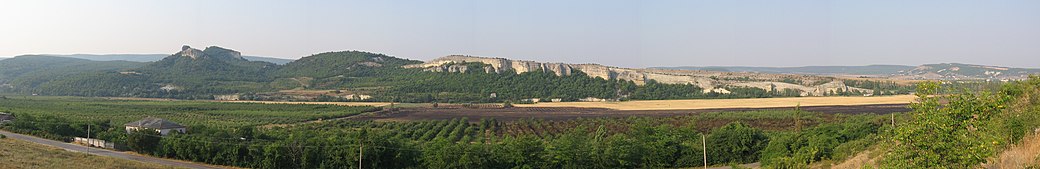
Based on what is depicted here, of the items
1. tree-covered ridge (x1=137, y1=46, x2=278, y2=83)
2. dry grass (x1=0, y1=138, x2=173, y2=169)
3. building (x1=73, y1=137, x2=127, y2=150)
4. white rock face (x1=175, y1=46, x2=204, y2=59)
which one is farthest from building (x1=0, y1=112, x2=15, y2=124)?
white rock face (x1=175, y1=46, x2=204, y2=59)

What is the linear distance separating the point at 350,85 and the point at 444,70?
17.7 meters

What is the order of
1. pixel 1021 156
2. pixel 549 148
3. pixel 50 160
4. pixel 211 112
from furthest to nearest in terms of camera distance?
pixel 211 112 < pixel 549 148 < pixel 50 160 < pixel 1021 156

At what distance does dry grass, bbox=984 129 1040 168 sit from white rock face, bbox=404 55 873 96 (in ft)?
315

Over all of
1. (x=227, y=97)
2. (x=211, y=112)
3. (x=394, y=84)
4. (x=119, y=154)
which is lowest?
(x=211, y=112)

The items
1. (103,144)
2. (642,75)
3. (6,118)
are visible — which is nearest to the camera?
(103,144)

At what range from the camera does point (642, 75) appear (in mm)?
126312

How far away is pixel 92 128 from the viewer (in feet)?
144

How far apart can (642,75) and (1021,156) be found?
115 metres

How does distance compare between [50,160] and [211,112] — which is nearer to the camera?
[50,160]

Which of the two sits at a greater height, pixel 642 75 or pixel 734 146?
pixel 642 75

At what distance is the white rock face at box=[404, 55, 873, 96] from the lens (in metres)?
112

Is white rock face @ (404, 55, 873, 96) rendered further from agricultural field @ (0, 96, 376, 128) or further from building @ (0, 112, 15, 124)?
building @ (0, 112, 15, 124)

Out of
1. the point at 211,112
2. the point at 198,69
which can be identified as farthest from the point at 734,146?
the point at 198,69

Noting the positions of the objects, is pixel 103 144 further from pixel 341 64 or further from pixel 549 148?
pixel 341 64
